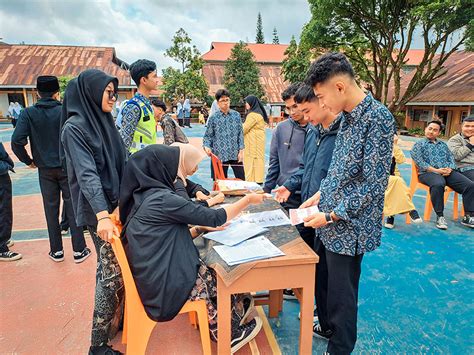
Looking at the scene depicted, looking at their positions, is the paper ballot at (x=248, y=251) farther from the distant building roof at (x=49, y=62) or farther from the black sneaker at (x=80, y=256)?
the distant building roof at (x=49, y=62)

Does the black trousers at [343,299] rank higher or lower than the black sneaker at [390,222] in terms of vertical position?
higher

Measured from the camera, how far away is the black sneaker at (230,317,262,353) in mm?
1936

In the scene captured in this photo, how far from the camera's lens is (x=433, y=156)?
4383 millimetres

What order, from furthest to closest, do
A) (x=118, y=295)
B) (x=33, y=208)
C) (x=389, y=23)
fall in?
1. (x=389, y=23)
2. (x=33, y=208)
3. (x=118, y=295)

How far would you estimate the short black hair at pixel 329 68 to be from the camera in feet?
4.82

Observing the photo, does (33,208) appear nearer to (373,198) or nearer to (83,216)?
(83,216)

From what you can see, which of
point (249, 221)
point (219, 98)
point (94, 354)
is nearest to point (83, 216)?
point (94, 354)

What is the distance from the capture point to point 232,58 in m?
25.9

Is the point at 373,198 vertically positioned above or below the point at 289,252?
above

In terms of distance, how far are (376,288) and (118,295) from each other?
2112mm

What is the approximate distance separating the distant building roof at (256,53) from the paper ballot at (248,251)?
37.0m

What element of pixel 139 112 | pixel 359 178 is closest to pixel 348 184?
pixel 359 178

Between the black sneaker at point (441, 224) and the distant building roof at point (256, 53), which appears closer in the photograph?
the black sneaker at point (441, 224)

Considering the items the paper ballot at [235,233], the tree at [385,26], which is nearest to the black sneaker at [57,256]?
the paper ballot at [235,233]
